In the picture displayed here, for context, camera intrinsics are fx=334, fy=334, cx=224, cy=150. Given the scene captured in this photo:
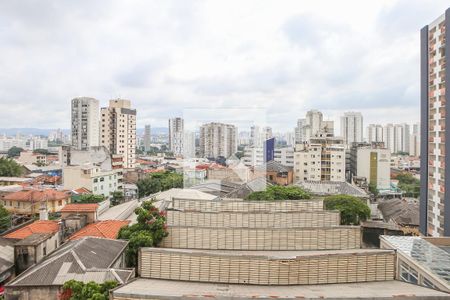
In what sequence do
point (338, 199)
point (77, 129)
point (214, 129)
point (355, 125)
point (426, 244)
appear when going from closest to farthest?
point (426, 244)
point (338, 199)
point (214, 129)
point (77, 129)
point (355, 125)

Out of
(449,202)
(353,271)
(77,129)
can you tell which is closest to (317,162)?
(449,202)

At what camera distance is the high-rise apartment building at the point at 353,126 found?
3051 inches

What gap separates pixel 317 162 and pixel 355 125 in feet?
141

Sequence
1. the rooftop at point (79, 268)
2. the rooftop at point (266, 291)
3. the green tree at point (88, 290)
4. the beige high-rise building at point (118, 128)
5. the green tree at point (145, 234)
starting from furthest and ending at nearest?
the beige high-rise building at point (118, 128)
the green tree at point (145, 234)
the rooftop at point (79, 268)
the rooftop at point (266, 291)
the green tree at point (88, 290)

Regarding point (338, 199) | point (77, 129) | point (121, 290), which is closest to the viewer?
point (121, 290)

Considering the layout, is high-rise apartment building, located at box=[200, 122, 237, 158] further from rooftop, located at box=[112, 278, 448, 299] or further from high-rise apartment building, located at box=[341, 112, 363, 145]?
high-rise apartment building, located at box=[341, 112, 363, 145]

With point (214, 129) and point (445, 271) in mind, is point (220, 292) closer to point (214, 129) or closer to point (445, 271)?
point (445, 271)

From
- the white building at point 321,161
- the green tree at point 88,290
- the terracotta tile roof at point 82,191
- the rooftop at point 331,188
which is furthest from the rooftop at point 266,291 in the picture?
the white building at point 321,161

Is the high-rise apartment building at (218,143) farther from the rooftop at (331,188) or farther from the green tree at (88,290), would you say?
the green tree at (88,290)

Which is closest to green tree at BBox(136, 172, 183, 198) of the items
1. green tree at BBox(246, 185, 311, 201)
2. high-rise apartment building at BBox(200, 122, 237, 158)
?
high-rise apartment building at BBox(200, 122, 237, 158)

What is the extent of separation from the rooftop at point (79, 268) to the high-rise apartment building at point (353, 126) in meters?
74.9

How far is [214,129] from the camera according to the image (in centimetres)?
4434

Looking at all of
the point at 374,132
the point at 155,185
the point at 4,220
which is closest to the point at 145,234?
the point at 4,220

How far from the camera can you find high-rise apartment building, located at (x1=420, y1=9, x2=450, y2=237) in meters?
17.9
